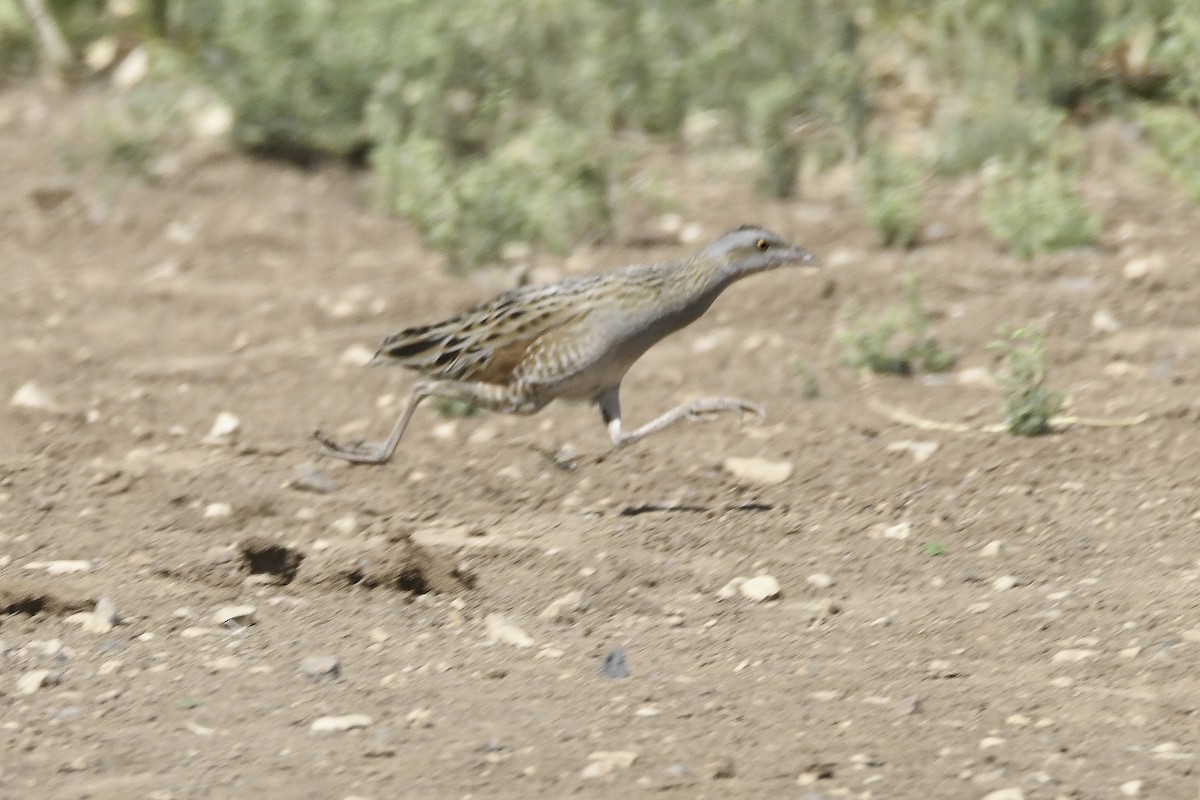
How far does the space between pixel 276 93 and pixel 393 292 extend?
2.35 metres

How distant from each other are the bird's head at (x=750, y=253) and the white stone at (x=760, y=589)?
137 cm

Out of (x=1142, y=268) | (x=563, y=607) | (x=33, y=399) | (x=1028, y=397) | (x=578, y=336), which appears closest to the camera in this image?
(x=563, y=607)

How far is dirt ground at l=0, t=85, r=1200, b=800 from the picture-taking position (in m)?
4.31

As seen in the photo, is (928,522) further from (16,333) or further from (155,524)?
(16,333)

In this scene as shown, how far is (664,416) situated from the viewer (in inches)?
263

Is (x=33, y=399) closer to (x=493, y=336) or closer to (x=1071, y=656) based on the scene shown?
(x=493, y=336)

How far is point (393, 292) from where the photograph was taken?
9.07m

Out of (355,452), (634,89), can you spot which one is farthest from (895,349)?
(634,89)

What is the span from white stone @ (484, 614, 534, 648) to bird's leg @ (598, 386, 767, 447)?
1.49 metres

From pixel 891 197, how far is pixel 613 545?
11.9ft

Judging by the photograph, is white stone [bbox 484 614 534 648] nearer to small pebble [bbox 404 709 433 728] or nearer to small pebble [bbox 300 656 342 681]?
small pebble [bbox 300 656 342 681]

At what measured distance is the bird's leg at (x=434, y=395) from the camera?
21.8 ft

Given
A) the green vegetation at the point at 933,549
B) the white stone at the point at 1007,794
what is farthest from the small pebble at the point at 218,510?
the white stone at the point at 1007,794

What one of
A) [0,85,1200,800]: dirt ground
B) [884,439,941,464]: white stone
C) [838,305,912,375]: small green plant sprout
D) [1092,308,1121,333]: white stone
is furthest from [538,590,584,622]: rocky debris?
[1092,308,1121,333]: white stone
